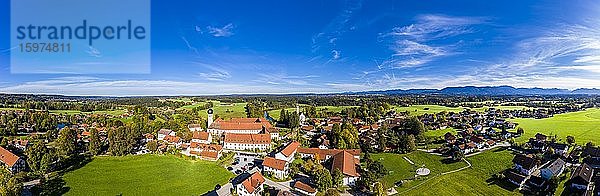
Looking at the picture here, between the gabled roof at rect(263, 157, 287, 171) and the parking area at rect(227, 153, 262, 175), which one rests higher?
the gabled roof at rect(263, 157, 287, 171)

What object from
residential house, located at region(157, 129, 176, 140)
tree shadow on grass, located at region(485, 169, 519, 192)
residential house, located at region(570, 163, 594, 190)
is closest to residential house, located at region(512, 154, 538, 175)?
tree shadow on grass, located at region(485, 169, 519, 192)

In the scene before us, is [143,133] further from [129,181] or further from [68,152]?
[129,181]

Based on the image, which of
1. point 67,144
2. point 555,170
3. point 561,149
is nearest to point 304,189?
point 555,170

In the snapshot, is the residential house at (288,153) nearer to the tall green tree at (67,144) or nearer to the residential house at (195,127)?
the tall green tree at (67,144)

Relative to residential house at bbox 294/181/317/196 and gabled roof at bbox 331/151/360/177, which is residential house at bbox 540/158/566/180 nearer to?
gabled roof at bbox 331/151/360/177

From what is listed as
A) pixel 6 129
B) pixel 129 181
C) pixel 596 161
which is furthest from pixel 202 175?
pixel 6 129

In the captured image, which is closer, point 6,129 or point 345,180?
point 345,180

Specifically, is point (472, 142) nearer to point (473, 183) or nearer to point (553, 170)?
point (553, 170)
